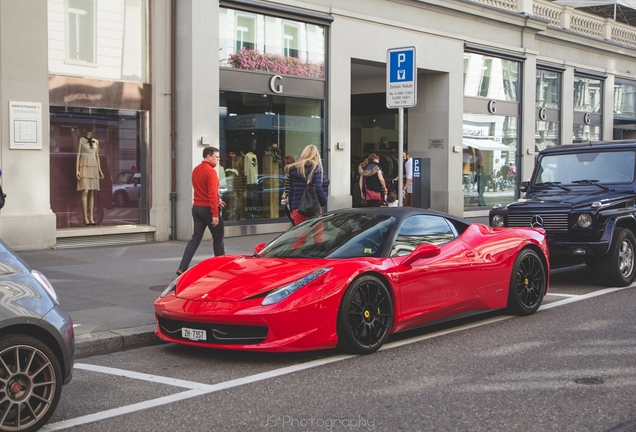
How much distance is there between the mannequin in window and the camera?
15.0 metres

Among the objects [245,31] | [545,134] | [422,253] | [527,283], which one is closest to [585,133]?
[545,134]

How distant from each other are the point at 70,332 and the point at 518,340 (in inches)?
166

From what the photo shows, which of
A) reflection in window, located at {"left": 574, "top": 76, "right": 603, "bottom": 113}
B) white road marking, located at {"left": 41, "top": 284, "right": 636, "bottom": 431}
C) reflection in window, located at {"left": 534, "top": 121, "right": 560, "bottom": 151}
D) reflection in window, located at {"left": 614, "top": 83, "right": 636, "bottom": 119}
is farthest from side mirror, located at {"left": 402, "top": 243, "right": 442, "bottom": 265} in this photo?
reflection in window, located at {"left": 614, "top": 83, "right": 636, "bottom": 119}

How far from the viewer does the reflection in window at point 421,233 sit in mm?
7289

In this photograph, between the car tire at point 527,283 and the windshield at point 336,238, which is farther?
the car tire at point 527,283

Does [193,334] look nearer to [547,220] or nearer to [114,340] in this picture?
[114,340]

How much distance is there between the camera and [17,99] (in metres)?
13.5

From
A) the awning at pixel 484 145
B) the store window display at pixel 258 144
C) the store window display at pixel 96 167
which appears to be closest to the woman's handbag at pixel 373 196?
the store window display at pixel 258 144

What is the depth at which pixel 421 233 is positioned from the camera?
7637mm

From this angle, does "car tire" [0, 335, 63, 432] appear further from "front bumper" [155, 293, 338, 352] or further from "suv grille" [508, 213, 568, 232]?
"suv grille" [508, 213, 568, 232]

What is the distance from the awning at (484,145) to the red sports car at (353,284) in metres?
15.4

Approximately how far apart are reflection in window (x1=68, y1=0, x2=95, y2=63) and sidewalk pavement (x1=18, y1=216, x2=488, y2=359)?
3726 millimetres

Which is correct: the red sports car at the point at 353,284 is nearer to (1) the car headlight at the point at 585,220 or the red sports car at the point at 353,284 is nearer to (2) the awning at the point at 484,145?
(1) the car headlight at the point at 585,220

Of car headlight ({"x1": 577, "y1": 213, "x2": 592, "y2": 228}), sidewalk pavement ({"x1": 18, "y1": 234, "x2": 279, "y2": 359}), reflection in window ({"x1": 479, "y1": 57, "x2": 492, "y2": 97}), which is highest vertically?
reflection in window ({"x1": 479, "y1": 57, "x2": 492, "y2": 97})
